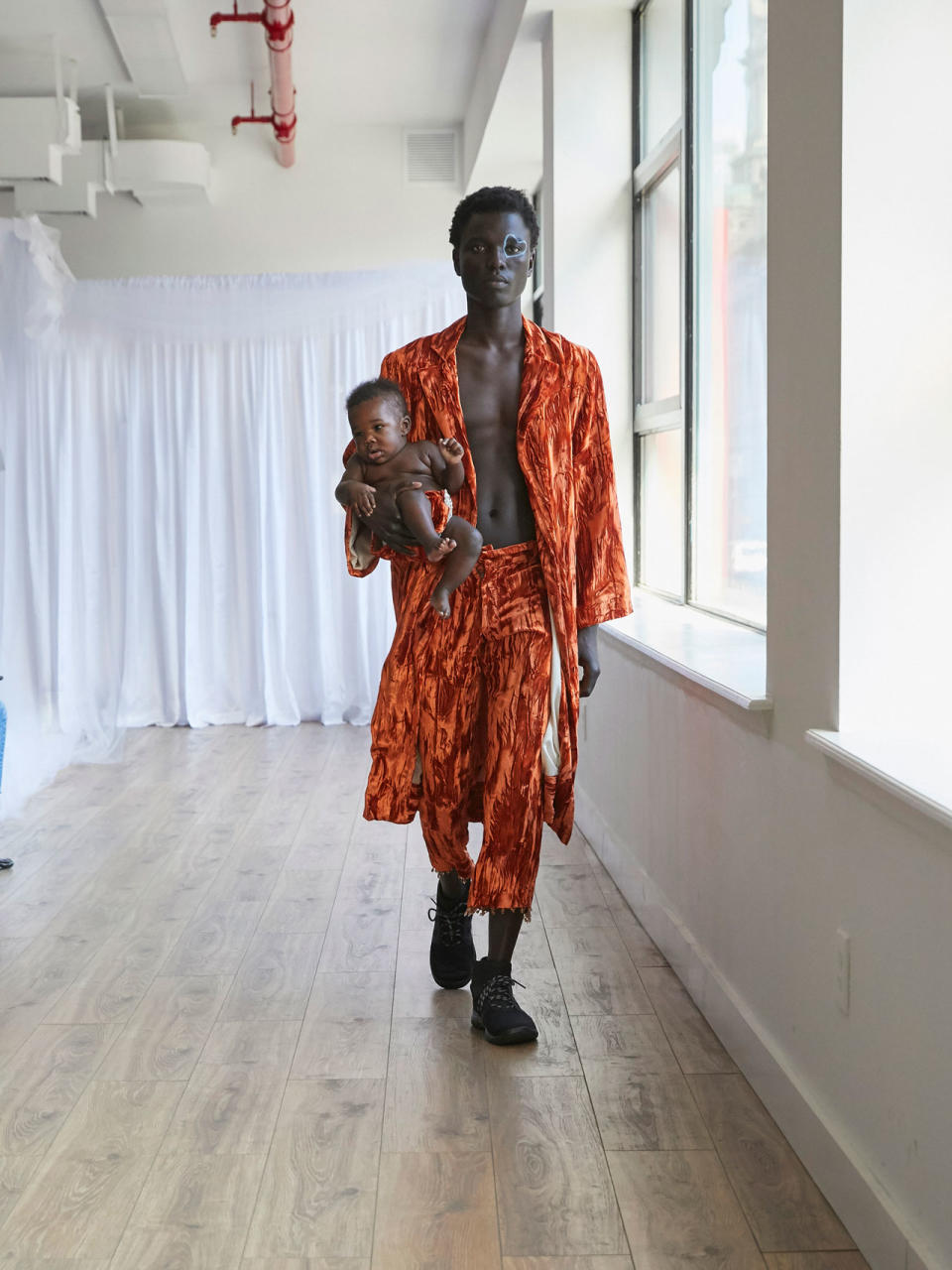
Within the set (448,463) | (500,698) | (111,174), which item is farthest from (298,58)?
(500,698)

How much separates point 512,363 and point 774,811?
960 mm

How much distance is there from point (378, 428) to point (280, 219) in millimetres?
4562

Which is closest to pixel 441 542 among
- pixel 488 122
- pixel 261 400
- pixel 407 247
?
pixel 488 122

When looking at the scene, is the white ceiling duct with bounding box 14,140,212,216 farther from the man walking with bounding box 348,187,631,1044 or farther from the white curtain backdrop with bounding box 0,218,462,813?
the man walking with bounding box 348,187,631,1044

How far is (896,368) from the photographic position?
5.72 feet

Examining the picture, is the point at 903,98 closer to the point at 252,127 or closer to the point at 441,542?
the point at 441,542

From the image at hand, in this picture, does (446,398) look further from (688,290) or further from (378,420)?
(688,290)

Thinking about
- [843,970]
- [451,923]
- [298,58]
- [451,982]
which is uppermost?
[298,58]

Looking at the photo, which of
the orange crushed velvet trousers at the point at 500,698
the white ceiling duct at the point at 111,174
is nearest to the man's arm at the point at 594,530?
the orange crushed velvet trousers at the point at 500,698

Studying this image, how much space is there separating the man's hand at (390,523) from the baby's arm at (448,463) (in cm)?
9

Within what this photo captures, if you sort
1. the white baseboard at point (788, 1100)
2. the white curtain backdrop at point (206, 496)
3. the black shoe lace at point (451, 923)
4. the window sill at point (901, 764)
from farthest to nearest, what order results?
the white curtain backdrop at point (206, 496) < the black shoe lace at point (451, 923) < the white baseboard at point (788, 1100) < the window sill at point (901, 764)

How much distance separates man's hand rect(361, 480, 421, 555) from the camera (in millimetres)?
2312

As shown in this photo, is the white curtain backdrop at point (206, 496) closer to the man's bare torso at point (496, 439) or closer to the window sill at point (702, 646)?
the window sill at point (702, 646)

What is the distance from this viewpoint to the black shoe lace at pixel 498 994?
93.7 inches
